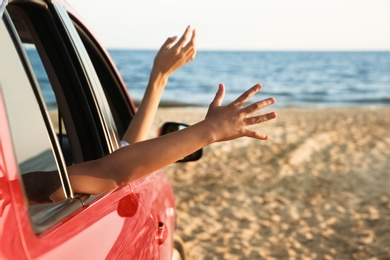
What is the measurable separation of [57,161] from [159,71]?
1.29 metres

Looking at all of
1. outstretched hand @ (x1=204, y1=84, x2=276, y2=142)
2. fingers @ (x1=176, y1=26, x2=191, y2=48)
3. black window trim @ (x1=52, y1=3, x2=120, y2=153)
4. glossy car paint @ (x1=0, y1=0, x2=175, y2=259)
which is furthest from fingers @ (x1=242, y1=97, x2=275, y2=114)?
fingers @ (x1=176, y1=26, x2=191, y2=48)

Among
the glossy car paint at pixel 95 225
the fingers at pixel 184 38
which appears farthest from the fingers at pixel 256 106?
the fingers at pixel 184 38

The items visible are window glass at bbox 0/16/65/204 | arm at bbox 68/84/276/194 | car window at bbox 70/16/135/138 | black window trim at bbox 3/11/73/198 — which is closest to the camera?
window glass at bbox 0/16/65/204

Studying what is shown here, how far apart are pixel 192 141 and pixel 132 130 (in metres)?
1.16

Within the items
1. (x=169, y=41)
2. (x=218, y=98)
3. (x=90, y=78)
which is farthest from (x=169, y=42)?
(x=218, y=98)

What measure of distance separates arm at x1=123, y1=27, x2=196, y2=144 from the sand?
1.31 meters

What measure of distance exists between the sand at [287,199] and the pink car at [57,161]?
186 cm

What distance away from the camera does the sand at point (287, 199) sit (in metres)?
6.22

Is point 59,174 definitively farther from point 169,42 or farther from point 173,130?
point 173,130

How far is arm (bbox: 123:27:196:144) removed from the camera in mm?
2898

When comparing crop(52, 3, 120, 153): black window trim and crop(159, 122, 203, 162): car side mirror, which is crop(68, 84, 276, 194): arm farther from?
crop(159, 122, 203, 162): car side mirror

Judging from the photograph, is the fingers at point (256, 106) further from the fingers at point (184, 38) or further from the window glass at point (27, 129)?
the fingers at point (184, 38)

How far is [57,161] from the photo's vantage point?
1.69 metres

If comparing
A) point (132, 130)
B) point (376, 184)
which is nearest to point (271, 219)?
point (376, 184)
